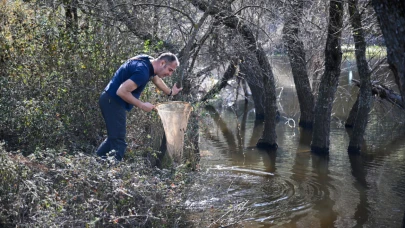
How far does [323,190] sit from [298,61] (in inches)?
254

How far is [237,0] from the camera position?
12.4 metres

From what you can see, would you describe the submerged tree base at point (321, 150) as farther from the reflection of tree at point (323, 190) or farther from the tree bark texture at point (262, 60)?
the tree bark texture at point (262, 60)

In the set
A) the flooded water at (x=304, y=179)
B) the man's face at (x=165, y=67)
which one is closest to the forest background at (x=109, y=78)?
the flooded water at (x=304, y=179)

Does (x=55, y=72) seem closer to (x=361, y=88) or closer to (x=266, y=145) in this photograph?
(x=266, y=145)

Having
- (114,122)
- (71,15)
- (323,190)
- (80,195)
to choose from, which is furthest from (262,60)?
(80,195)

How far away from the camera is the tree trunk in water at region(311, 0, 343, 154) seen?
12.1 metres

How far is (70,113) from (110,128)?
161cm

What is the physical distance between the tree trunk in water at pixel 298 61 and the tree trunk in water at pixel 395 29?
6399 millimetres

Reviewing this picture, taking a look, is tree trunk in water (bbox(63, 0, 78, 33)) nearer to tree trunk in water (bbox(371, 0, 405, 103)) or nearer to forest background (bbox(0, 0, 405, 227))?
forest background (bbox(0, 0, 405, 227))

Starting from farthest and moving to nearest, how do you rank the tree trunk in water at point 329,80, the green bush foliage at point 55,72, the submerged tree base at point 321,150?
the submerged tree base at point 321,150 < the tree trunk in water at point 329,80 < the green bush foliage at point 55,72

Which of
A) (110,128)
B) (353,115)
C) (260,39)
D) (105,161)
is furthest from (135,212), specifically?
(353,115)

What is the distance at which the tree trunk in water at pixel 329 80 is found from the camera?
12.1 meters

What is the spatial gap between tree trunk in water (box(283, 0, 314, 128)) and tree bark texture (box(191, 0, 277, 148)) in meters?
0.79

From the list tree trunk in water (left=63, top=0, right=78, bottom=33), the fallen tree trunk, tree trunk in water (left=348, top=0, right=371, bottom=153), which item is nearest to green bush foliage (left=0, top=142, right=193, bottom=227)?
tree trunk in water (left=63, top=0, right=78, bottom=33)
